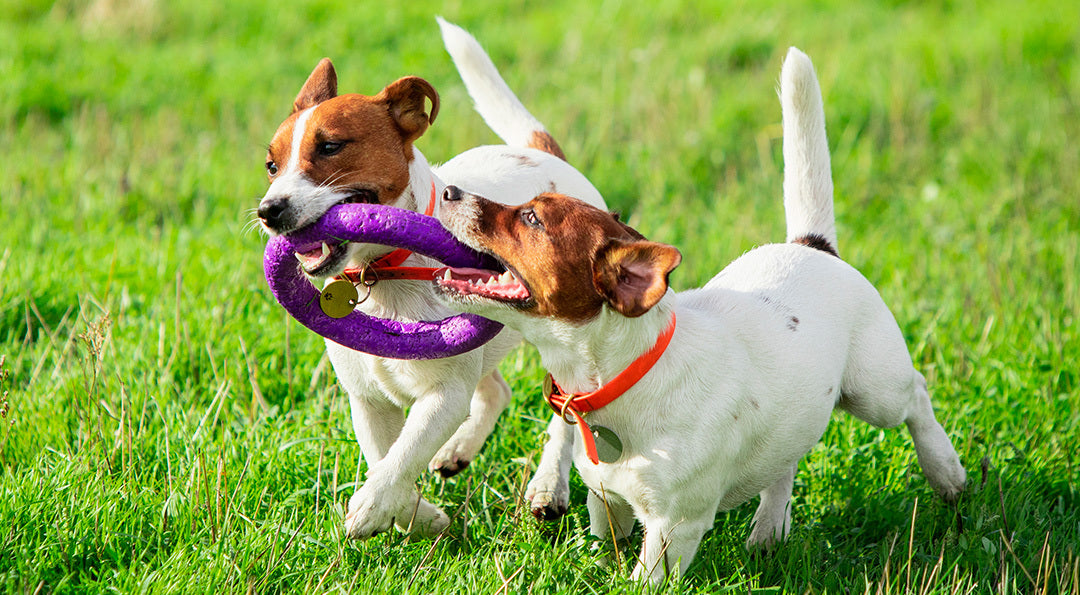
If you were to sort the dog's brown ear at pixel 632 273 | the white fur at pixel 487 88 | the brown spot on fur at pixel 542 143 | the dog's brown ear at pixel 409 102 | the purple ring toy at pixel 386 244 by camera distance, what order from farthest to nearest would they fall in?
the brown spot on fur at pixel 542 143
the white fur at pixel 487 88
the dog's brown ear at pixel 409 102
the purple ring toy at pixel 386 244
the dog's brown ear at pixel 632 273

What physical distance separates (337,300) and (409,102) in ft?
2.86

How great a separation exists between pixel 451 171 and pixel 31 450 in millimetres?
2048

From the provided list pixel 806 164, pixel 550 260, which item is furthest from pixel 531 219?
pixel 806 164

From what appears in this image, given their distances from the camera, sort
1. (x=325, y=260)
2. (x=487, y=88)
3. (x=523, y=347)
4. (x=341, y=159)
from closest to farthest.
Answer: (x=325, y=260)
(x=341, y=159)
(x=487, y=88)
(x=523, y=347)

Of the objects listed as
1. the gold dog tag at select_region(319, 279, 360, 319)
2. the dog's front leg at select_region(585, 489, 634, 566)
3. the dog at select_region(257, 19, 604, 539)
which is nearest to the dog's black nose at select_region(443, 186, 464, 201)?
the dog at select_region(257, 19, 604, 539)

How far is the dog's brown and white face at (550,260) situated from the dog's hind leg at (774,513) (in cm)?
137

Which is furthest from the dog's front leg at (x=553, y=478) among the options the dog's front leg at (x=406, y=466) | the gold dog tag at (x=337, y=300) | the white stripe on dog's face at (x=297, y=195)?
the white stripe on dog's face at (x=297, y=195)

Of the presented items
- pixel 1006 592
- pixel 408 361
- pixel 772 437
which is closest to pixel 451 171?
pixel 408 361

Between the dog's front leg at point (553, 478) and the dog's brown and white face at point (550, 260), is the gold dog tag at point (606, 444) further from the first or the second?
the dog's front leg at point (553, 478)

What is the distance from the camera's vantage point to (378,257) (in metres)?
3.65

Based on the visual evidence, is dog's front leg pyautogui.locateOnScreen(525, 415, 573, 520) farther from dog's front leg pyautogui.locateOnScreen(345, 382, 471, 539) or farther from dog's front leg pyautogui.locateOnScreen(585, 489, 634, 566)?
dog's front leg pyautogui.locateOnScreen(345, 382, 471, 539)

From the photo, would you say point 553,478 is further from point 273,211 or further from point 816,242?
point 273,211

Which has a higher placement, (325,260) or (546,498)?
(325,260)

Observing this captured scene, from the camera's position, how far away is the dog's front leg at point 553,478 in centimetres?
402
